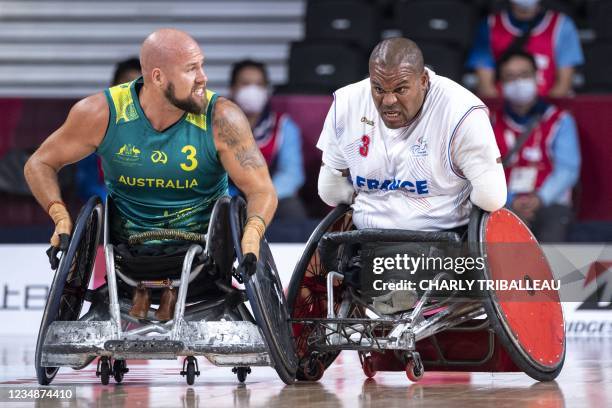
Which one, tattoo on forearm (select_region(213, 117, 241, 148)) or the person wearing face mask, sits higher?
tattoo on forearm (select_region(213, 117, 241, 148))

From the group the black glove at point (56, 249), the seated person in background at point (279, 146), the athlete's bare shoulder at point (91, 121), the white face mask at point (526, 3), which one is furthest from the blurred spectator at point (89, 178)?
the black glove at point (56, 249)

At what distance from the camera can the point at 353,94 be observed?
6383 millimetres

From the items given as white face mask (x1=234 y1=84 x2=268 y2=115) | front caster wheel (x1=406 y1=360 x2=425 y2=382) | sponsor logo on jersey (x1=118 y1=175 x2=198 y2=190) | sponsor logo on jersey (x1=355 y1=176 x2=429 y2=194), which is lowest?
front caster wheel (x1=406 y1=360 x2=425 y2=382)

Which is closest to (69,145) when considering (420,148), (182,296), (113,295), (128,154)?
(128,154)

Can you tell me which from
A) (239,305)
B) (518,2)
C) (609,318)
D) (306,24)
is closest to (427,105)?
(239,305)

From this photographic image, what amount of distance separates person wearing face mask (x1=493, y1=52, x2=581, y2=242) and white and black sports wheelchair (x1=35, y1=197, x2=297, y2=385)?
392cm

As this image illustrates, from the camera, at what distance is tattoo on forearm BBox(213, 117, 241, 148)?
6.10m

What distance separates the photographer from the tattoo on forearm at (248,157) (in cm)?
608

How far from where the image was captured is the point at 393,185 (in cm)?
626

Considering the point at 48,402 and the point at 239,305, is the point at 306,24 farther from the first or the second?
the point at 48,402

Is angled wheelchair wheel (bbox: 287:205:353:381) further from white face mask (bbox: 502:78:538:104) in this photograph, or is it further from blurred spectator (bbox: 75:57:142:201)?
blurred spectator (bbox: 75:57:142:201)

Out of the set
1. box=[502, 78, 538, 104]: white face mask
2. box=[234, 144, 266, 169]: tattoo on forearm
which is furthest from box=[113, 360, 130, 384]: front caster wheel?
box=[502, 78, 538, 104]: white face mask

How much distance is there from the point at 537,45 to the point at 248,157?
17.6 feet

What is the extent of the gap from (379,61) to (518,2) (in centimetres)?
525
